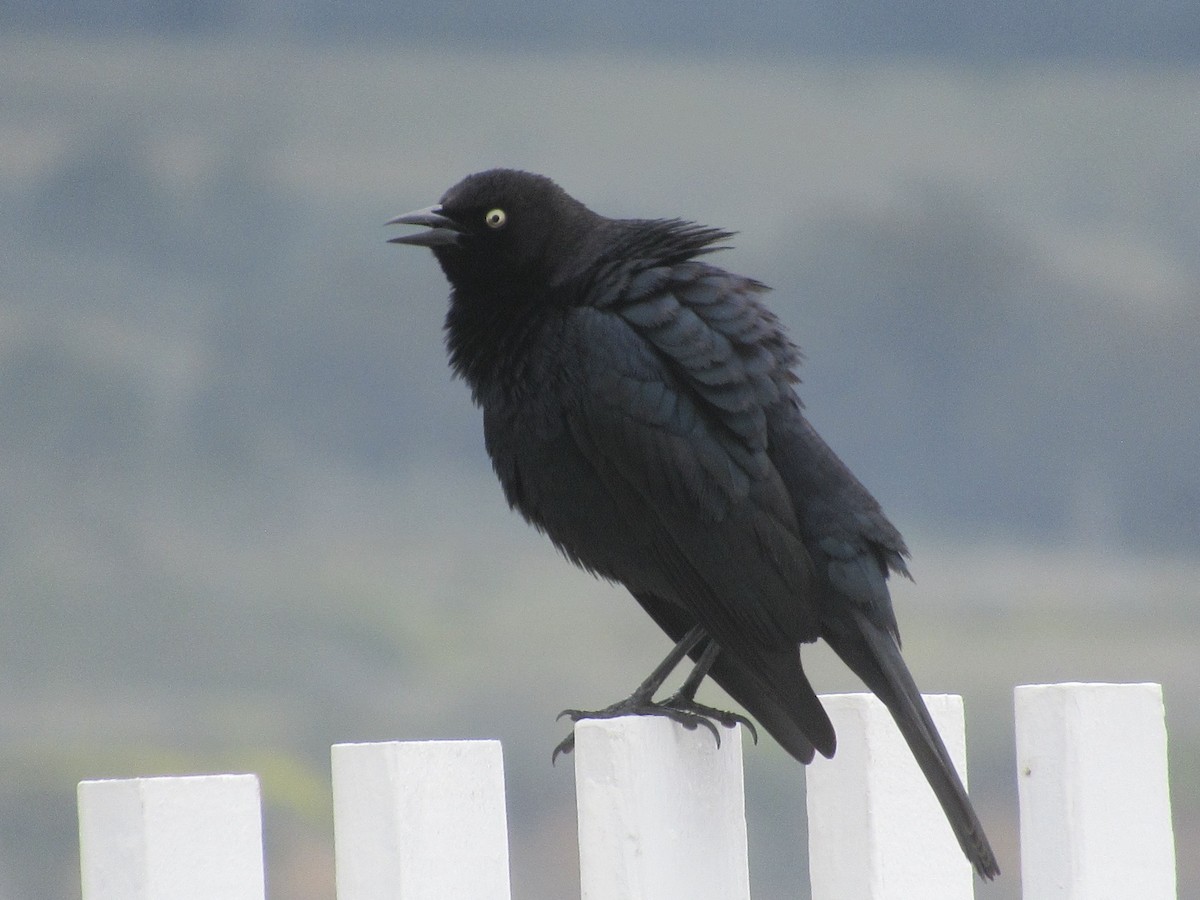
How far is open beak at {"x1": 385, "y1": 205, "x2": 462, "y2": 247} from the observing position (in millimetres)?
3158

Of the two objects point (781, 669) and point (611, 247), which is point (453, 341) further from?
point (781, 669)

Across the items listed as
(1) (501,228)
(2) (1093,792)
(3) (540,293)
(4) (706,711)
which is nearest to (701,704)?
(4) (706,711)

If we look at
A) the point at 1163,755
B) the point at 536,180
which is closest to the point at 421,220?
the point at 536,180

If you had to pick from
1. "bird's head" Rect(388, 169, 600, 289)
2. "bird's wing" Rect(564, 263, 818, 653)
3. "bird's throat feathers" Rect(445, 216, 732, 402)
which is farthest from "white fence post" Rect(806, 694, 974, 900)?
"bird's head" Rect(388, 169, 600, 289)

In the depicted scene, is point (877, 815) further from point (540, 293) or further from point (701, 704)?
point (540, 293)

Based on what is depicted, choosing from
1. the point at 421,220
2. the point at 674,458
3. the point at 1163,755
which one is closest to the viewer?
the point at 1163,755

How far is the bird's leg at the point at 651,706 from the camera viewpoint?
2.30 m

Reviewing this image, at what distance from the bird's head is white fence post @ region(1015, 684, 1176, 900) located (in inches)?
50.8

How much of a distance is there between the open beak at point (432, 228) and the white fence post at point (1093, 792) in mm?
1482

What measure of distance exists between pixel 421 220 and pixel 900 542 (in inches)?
47.3

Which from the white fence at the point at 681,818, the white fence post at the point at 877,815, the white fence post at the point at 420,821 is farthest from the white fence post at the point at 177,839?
the white fence post at the point at 877,815

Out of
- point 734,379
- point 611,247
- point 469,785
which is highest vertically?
point 611,247

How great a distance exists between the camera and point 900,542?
2.73 metres

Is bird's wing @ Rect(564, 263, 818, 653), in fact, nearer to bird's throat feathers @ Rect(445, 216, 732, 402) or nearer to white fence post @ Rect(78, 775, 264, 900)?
bird's throat feathers @ Rect(445, 216, 732, 402)
